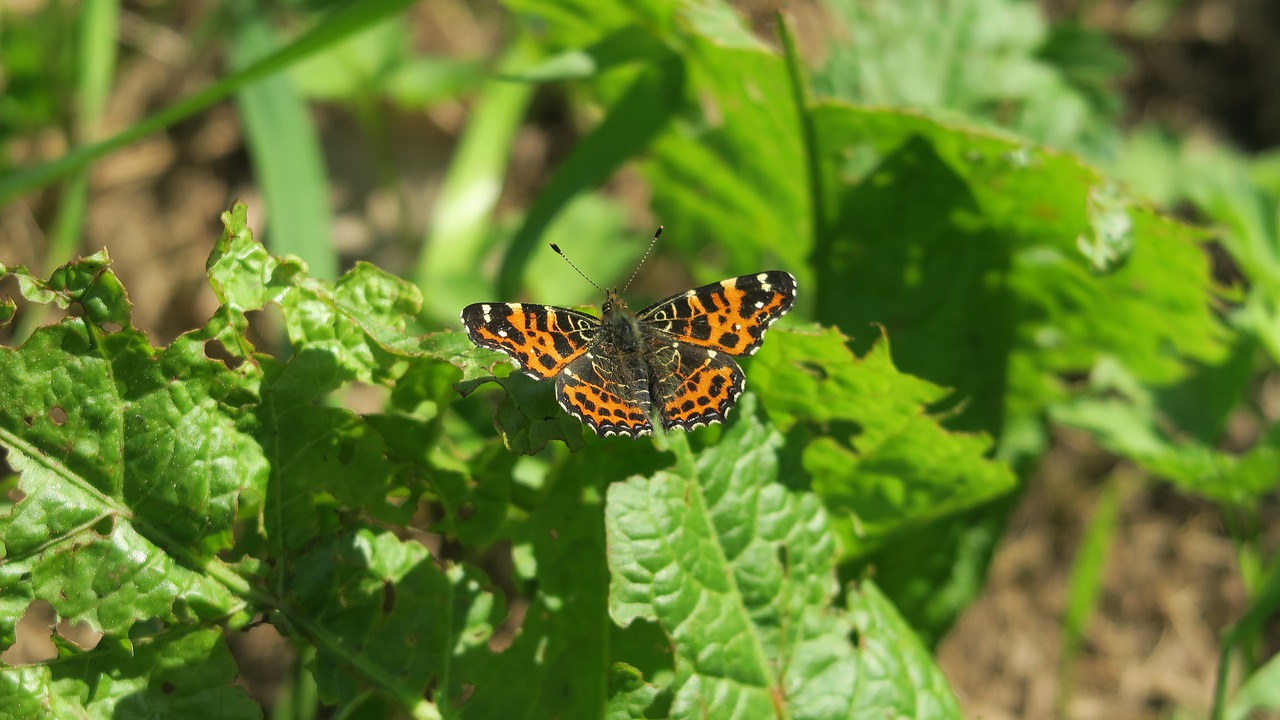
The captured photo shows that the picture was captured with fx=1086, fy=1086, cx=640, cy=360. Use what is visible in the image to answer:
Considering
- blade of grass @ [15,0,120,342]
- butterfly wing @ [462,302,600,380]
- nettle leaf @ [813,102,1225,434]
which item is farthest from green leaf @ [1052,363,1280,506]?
blade of grass @ [15,0,120,342]

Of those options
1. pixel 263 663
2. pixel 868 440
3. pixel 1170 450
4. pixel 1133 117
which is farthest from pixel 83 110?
pixel 1133 117

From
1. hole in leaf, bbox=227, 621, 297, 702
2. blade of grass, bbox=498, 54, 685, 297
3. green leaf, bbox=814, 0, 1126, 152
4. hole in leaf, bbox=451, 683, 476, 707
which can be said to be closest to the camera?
hole in leaf, bbox=451, 683, 476, 707

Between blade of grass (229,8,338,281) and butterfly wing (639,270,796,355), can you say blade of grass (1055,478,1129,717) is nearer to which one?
butterfly wing (639,270,796,355)

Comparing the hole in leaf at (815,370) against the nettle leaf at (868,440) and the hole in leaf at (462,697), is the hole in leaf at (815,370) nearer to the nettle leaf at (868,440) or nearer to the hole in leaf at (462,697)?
the nettle leaf at (868,440)

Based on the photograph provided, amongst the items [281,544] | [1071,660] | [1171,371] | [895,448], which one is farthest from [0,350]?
[1071,660]

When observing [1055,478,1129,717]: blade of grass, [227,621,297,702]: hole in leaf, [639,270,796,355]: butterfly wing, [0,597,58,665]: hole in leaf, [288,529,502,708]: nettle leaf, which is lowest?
[1055,478,1129,717]: blade of grass

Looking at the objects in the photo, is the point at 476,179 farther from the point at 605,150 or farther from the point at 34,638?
the point at 34,638

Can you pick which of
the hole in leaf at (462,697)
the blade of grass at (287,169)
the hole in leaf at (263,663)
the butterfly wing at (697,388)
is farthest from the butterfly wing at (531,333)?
the hole in leaf at (263,663)
